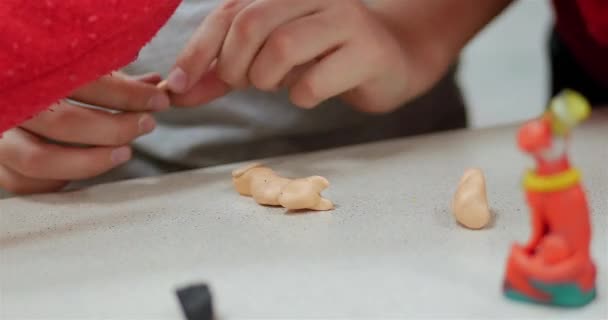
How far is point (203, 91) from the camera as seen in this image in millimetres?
525

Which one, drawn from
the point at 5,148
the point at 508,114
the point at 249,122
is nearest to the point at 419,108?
the point at 249,122

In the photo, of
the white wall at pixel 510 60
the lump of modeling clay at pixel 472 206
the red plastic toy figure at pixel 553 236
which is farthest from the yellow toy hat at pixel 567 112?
the white wall at pixel 510 60

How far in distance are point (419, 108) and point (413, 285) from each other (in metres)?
0.45

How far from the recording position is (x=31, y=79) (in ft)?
1.15

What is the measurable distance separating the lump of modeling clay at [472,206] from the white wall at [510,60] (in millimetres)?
1159

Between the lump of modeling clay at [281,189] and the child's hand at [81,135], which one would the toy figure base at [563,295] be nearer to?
the lump of modeling clay at [281,189]

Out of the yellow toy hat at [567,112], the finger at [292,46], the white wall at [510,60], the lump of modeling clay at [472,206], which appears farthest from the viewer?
the white wall at [510,60]

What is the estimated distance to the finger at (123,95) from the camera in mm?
505

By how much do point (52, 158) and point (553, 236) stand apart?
0.36 meters

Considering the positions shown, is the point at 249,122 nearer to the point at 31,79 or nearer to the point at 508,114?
the point at 31,79

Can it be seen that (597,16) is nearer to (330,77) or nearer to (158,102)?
(330,77)

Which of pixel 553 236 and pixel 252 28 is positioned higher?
pixel 252 28

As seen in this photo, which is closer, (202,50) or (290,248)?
(290,248)

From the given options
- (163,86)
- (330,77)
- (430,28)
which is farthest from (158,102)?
(430,28)
